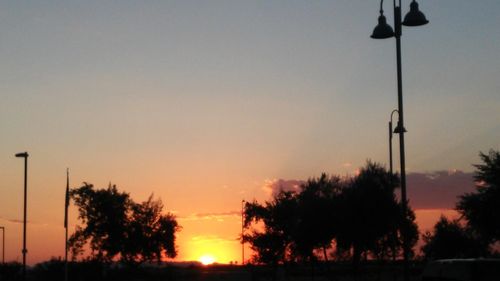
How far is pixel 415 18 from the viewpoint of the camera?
25.7 metres

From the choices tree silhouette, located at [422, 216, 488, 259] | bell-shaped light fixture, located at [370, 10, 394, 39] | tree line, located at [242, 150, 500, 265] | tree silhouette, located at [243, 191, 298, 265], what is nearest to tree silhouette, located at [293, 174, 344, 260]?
tree line, located at [242, 150, 500, 265]

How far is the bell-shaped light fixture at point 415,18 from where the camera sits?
84.4 ft

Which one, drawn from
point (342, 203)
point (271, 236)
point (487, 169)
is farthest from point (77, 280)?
point (487, 169)

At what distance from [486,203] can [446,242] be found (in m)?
39.5

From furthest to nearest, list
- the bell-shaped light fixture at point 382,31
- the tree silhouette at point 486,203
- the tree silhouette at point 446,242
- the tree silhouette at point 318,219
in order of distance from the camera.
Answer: the tree silhouette at point 446,242 → the tree silhouette at point 318,219 → the tree silhouette at point 486,203 → the bell-shaped light fixture at point 382,31

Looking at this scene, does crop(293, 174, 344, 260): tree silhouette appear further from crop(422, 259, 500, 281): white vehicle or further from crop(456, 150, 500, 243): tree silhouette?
crop(422, 259, 500, 281): white vehicle

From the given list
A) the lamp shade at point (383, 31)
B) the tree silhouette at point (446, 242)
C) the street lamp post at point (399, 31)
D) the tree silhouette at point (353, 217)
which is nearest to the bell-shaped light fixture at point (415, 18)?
the street lamp post at point (399, 31)

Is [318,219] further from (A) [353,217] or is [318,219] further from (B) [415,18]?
(B) [415,18]

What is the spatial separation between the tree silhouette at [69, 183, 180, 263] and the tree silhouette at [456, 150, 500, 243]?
41.2 m

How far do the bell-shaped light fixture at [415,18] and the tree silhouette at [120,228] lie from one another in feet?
187

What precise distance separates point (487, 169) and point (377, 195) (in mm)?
7554

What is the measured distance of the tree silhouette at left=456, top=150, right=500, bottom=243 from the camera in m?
43.3

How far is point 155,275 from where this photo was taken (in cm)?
8250

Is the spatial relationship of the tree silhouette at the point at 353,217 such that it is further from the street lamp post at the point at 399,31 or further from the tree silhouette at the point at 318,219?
the street lamp post at the point at 399,31
